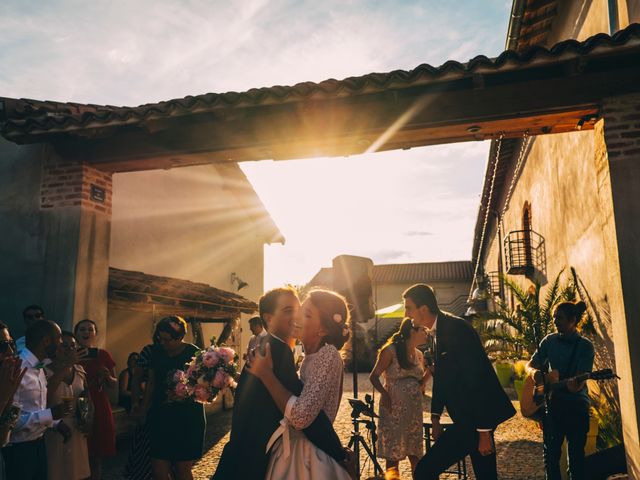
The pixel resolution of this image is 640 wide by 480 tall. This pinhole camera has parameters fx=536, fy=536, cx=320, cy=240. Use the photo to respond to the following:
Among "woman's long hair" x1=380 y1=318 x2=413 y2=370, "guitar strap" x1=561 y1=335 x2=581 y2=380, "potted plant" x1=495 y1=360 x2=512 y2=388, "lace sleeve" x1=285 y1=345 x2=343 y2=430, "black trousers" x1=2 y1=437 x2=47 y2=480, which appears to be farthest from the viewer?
"potted plant" x1=495 y1=360 x2=512 y2=388

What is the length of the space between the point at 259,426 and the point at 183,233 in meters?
11.6

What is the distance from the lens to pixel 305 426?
2686 millimetres

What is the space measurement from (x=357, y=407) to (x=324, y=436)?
8.88ft

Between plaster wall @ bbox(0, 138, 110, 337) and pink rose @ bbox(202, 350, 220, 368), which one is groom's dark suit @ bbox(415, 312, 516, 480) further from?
plaster wall @ bbox(0, 138, 110, 337)

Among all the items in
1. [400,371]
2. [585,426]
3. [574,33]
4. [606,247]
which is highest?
[574,33]

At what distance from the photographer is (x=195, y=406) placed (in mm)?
5008

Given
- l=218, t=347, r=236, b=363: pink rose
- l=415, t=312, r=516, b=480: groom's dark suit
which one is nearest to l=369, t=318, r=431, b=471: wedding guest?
l=415, t=312, r=516, b=480: groom's dark suit

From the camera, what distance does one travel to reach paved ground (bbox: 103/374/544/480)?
671cm

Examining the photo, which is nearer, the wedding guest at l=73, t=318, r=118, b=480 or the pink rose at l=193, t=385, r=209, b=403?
the pink rose at l=193, t=385, r=209, b=403

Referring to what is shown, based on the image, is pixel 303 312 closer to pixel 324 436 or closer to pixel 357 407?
pixel 324 436

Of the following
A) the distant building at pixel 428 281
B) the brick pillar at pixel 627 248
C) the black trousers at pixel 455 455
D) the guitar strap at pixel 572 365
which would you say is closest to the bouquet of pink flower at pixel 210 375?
the black trousers at pixel 455 455

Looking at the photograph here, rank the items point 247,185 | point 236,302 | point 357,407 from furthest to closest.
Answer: point 247,185 → point 236,302 → point 357,407

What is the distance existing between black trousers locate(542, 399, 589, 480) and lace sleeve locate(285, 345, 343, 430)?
342 cm

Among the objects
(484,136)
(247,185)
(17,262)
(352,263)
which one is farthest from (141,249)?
(484,136)
